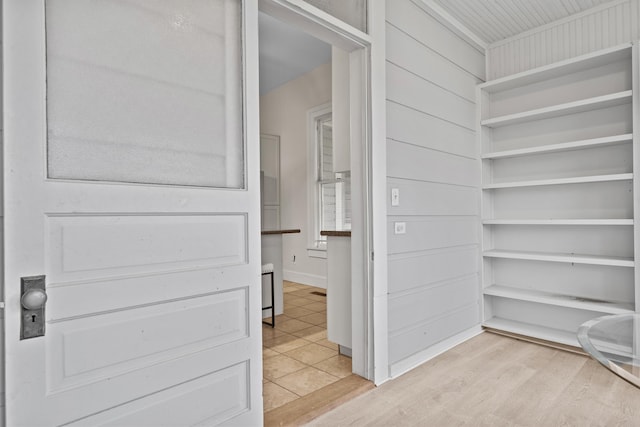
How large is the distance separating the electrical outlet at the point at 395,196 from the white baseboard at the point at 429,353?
3.62 feet

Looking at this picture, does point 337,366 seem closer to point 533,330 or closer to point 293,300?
point 533,330

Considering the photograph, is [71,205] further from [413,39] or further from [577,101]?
[577,101]

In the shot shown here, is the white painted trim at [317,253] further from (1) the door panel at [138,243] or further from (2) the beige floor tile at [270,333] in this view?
(1) the door panel at [138,243]

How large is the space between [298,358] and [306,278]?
279 centimetres

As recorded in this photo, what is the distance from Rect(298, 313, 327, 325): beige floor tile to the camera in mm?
3789

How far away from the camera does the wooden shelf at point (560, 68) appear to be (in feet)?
9.12

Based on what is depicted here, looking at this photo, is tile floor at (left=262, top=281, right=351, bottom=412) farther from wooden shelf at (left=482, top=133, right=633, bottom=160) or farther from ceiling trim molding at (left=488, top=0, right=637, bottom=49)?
ceiling trim molding at (left=488, top=0, right=637, bottom=49)

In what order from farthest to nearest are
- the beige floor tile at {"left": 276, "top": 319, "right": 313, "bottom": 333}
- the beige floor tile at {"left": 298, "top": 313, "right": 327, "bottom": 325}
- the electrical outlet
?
the beige floor tile at {"left": 298, "top": 313, "right": 327, "bottom": 325} < the beige floor tile at {"left": 276, "top": 319, "right": 313, "bottom": 333} < the electrical outlet

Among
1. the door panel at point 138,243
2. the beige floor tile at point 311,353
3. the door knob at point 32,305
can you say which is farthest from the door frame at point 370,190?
the door knob at point 32,305

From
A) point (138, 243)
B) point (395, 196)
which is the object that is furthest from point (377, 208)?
point (138, 243)

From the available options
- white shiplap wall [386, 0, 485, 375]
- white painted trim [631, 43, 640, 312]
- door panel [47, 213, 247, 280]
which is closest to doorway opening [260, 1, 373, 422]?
white shiplap wall [386, 0, 485, 375]

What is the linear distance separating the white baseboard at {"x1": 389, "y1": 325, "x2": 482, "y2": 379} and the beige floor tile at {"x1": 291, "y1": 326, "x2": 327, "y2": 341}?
2.90 feet

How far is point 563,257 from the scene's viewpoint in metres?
3.02

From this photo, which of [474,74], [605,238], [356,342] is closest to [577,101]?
[474,74]
